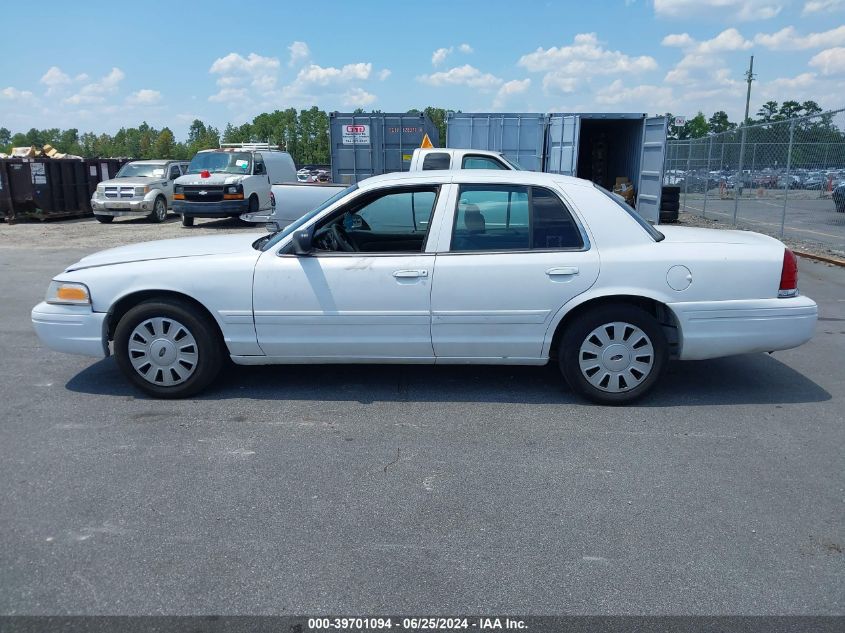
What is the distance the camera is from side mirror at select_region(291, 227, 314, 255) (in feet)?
16.3

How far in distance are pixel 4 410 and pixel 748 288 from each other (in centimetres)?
526

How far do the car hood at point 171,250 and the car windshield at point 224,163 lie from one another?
14238 millimetres

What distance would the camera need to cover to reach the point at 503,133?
17453mm

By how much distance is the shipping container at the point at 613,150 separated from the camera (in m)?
16.2

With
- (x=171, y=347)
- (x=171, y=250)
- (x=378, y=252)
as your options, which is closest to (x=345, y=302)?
(x=378, y=252)

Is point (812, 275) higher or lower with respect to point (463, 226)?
lower

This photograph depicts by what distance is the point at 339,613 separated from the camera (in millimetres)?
2859

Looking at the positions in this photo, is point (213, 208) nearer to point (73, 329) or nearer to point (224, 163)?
point (224, 163)

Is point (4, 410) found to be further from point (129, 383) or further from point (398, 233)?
point (398, 233)

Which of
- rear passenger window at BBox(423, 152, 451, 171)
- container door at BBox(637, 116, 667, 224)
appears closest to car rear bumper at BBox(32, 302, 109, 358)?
rear passenger window at BBox(423, 152, 451, 171)

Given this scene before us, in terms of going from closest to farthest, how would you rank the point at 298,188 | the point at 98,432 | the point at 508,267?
1. the point at 98,432
2. the point at 508,267
3. the point at 298,188

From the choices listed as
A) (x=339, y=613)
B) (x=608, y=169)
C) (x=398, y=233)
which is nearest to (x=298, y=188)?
(x=398, y=233)

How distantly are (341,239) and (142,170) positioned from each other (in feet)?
60.5

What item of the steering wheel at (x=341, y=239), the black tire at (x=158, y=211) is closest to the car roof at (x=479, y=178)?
the steering wheel at (x=341, y=239)
